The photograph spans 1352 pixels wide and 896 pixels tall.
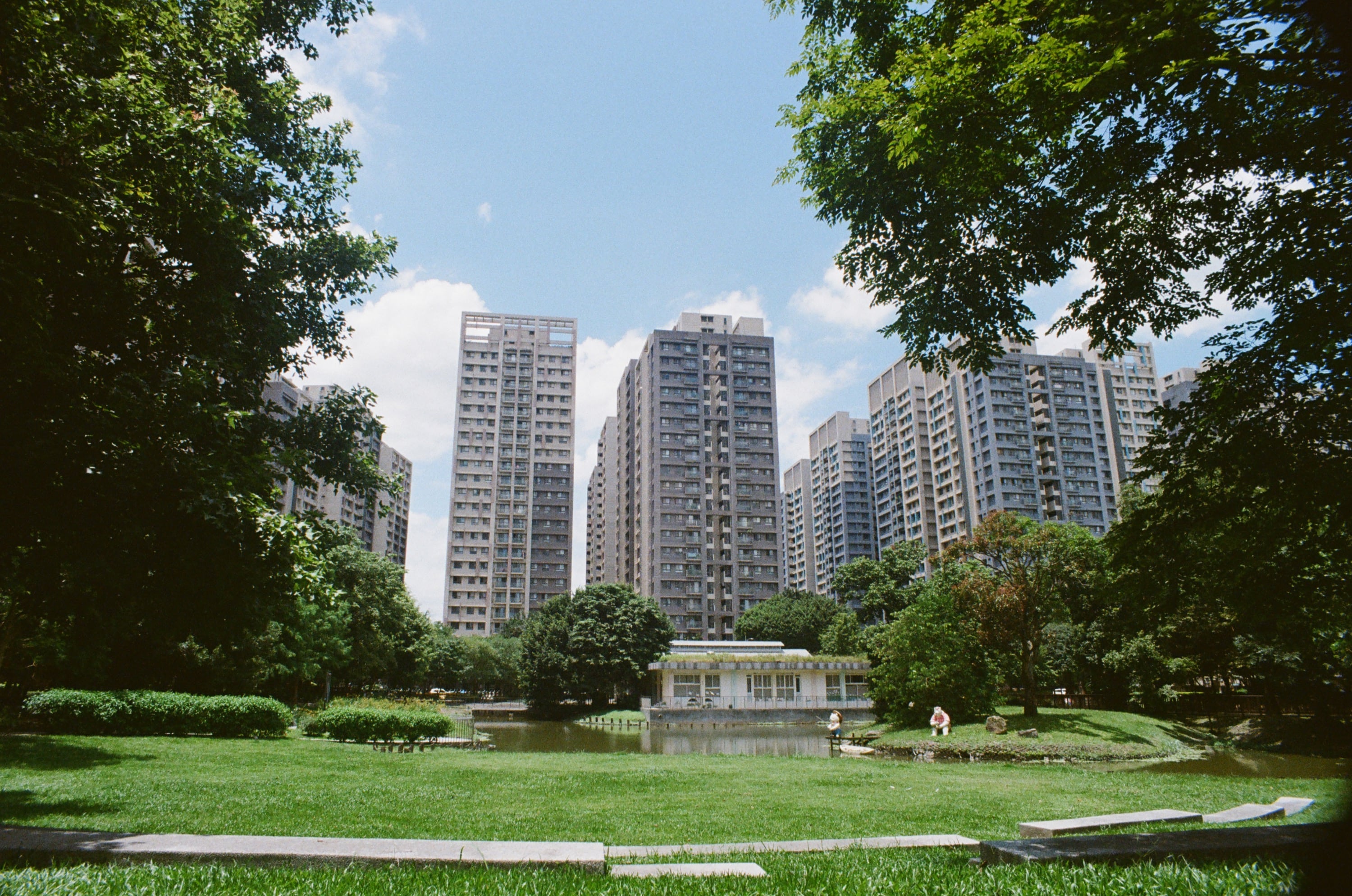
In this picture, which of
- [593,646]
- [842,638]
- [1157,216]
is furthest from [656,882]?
[842,638]

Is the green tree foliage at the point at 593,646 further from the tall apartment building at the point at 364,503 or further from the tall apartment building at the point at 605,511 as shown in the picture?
the tall apartment building at the point at 605,511

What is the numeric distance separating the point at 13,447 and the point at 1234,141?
11.6m

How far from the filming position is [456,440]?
113 metres

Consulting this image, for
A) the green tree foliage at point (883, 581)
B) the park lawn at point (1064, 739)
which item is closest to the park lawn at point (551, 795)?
the park lawn at point (1064, 739)

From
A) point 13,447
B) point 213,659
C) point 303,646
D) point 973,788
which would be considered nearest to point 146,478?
point 13,447

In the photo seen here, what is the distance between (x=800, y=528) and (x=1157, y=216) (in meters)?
162

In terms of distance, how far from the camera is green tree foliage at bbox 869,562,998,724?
2697 centimetres

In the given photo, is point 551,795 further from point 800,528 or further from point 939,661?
point 800,528

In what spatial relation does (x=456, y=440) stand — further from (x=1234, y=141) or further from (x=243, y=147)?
(x=1234, y=141)

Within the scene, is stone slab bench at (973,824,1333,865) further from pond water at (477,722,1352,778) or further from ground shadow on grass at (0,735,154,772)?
ground shadow on grass at (0,735,154,772)

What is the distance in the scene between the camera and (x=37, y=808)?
829cm

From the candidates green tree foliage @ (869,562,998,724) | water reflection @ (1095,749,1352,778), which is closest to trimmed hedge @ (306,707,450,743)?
green tree foliage @ (869,562,998,724)

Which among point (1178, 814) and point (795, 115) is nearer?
point (1178, 814)

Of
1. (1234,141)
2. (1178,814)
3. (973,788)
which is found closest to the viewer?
(1234,141)
